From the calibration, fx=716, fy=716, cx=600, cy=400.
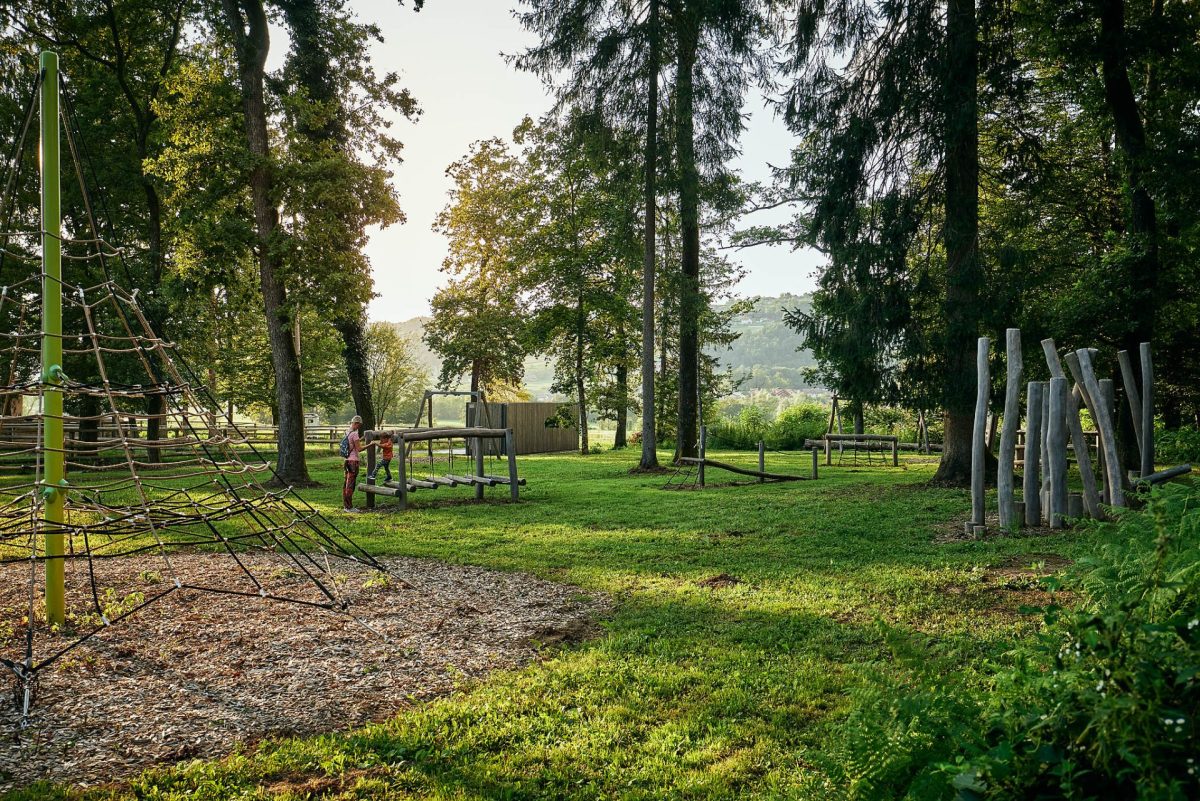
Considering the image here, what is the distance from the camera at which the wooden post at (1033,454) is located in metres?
7.68

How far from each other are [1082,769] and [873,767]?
58 centimetres

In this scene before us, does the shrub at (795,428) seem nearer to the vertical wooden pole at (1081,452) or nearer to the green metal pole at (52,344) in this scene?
the vertical wooden pole at (1081,452)

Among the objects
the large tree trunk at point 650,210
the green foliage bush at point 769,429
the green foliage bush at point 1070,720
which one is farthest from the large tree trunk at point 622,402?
the green foliage bush at point 1070,720

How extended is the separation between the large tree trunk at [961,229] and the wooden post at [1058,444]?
187 inches

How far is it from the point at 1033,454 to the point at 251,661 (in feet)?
25.2

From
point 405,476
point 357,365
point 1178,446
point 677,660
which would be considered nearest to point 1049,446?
point 677,660

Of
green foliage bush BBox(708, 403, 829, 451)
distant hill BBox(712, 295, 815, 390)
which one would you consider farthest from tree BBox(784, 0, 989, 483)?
distant hill BBox(712, 295, 815, 390)

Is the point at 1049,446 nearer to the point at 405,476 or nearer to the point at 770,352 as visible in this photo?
the point at 405,476

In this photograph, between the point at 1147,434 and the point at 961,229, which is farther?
the point at 961,229

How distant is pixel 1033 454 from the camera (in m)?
7.76

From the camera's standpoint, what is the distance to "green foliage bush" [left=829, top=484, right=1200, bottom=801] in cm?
136

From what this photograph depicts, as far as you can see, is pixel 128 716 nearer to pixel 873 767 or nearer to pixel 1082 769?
pixel 873 767

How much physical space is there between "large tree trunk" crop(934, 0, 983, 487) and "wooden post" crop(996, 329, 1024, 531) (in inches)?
172

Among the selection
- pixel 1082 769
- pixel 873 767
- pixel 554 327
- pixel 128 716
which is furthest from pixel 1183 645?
pixel 554 327
